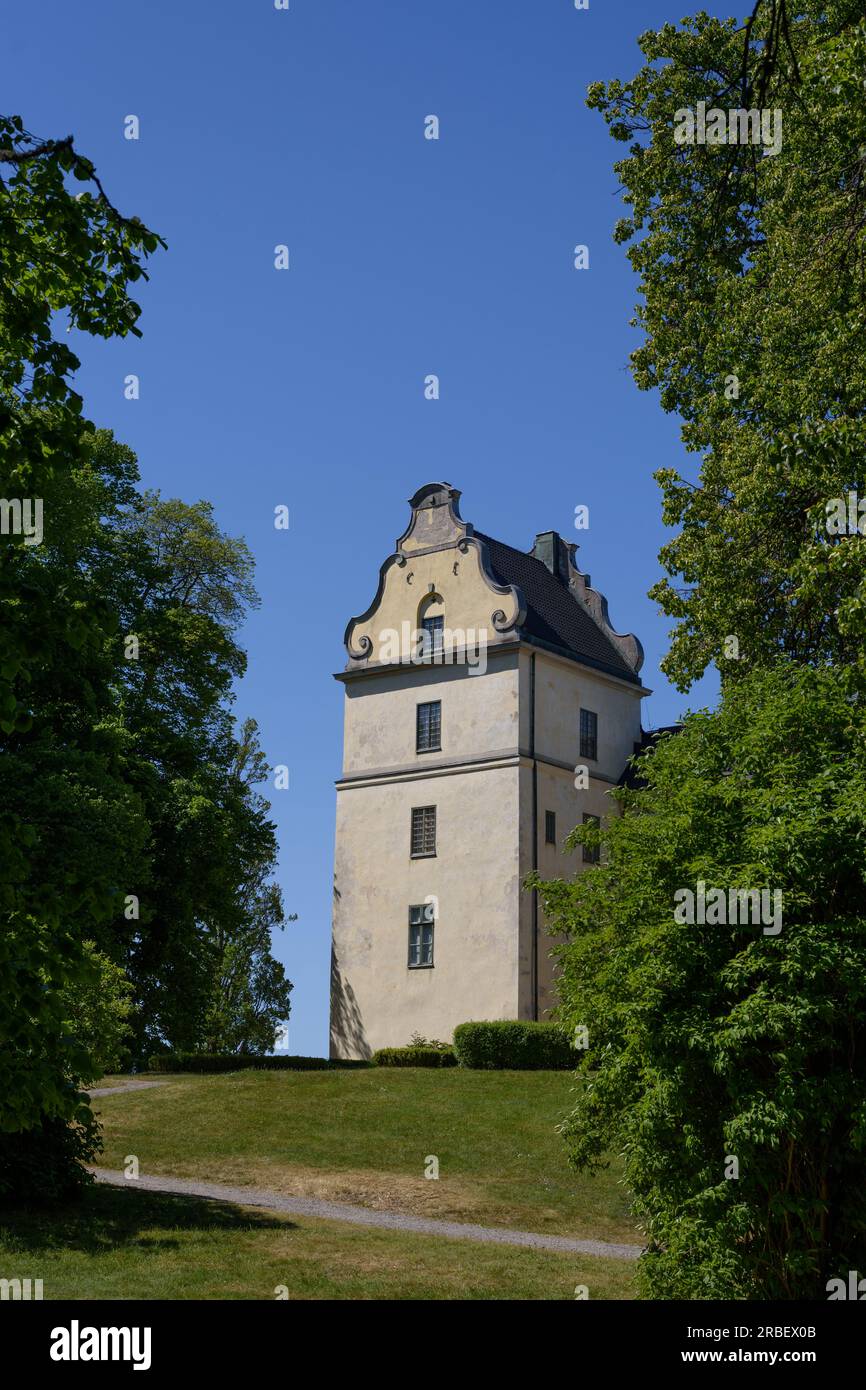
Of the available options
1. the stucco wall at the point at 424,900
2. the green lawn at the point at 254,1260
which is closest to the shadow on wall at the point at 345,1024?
the stucco wall at the point at 424,900

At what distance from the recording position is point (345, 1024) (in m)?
44.4

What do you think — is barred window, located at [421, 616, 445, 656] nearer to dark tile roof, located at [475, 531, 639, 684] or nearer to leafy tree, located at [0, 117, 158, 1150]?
dark tile roof, located at [475, 531, 639, 684]

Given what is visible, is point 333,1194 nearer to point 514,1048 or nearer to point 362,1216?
point 362,1216

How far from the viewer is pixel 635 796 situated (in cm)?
1703

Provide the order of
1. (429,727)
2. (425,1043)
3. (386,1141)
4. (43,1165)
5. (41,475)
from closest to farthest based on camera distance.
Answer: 1. (41,475)
2. (43,1165)
3. (386,1141)
4. (425,1043)
5. (429,727)

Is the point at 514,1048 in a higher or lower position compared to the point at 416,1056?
higher

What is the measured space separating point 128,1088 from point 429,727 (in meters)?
16.2

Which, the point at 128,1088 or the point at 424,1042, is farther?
the point at 424,1042

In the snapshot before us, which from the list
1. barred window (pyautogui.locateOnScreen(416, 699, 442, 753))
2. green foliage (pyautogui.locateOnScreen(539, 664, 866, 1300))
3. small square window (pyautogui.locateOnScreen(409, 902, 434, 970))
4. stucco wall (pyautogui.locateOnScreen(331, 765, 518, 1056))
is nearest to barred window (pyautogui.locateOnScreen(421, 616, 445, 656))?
barred window (pyautogui.locateOnScreen(416, 699, 442, 753))

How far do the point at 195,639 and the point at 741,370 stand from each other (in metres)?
23.9

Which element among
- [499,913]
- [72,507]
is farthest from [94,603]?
[499,913]

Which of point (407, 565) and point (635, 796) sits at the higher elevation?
point (407, 565)

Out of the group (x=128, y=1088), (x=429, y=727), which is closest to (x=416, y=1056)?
(x=128, y=1088)
